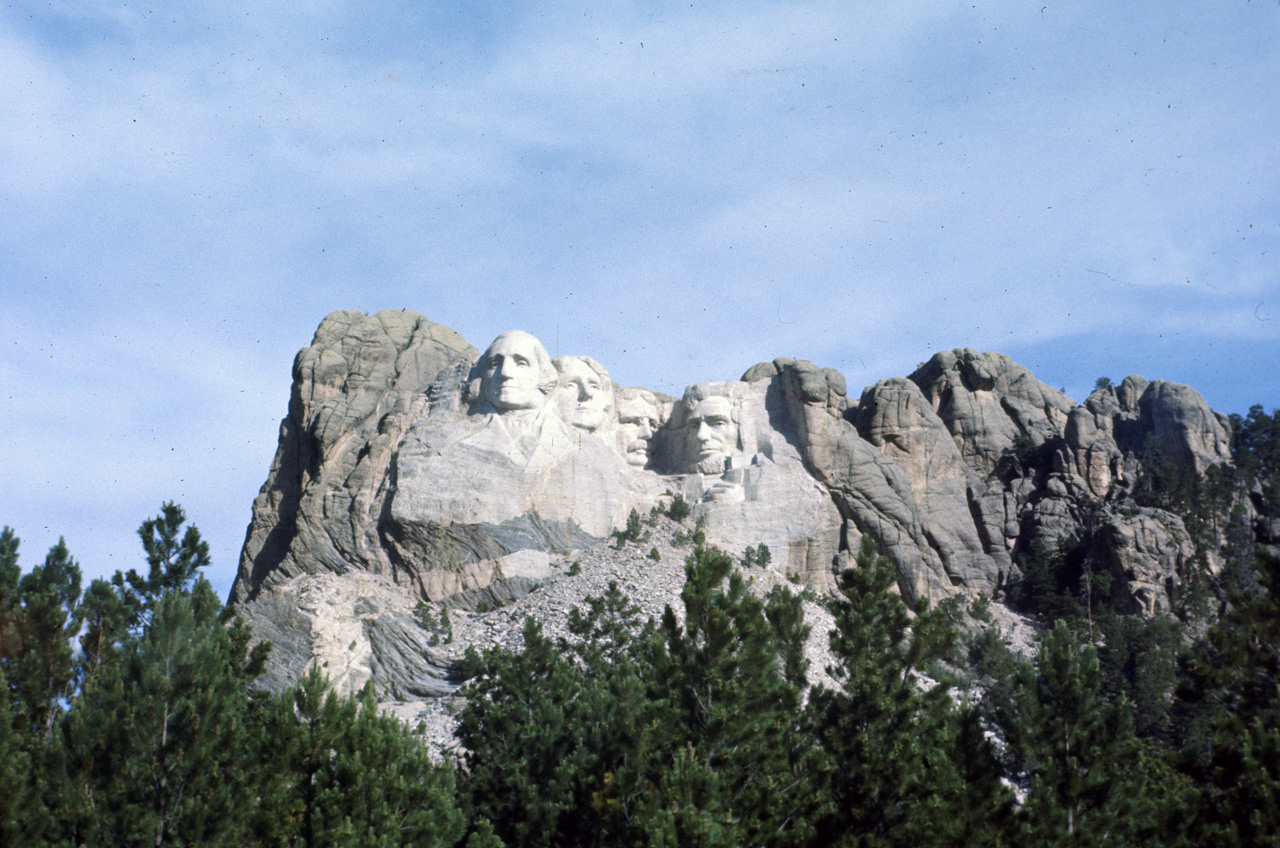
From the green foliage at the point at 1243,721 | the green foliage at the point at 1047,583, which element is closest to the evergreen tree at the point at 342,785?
the green foliage at the point at 1243,721

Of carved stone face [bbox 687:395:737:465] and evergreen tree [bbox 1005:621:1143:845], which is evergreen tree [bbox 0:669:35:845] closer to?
evergreen tree [bbox 1005:621:1143:845]

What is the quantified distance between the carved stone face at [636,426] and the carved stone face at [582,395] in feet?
4.20

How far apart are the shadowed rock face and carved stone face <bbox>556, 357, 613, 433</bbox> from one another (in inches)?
3.5

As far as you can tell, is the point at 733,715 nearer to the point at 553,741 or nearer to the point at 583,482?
the point at 553,741

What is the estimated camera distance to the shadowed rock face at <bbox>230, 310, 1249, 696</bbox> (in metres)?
46.8

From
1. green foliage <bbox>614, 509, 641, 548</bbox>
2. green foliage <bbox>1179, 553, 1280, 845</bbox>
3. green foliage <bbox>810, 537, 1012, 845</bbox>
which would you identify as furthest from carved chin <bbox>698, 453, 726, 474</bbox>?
green foliage <bbox>1179, 553, 1280, 845</bbox>

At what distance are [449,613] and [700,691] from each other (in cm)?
1892

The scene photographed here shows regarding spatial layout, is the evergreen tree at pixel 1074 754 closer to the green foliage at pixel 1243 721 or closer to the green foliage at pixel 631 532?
the green foliage at pixel 1243 721

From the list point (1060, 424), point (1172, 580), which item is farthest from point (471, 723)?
point (1060, 424)

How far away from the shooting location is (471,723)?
113 ft

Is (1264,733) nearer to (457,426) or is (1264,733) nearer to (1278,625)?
(1278,625)

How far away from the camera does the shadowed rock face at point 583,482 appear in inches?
1841

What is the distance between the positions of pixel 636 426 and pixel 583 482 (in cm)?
634

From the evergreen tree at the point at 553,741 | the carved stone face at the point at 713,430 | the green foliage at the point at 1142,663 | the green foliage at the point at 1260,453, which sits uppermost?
the green foliage at the point at 1260,453
